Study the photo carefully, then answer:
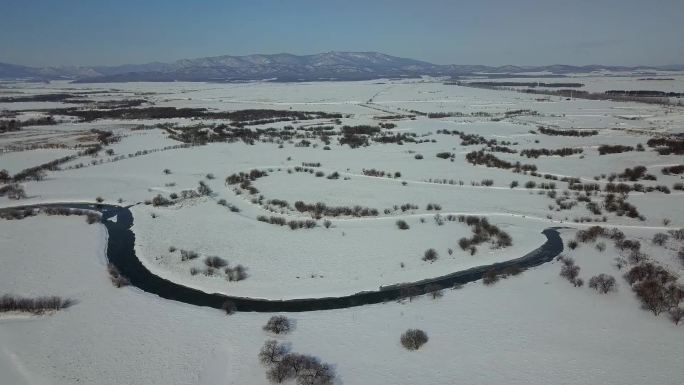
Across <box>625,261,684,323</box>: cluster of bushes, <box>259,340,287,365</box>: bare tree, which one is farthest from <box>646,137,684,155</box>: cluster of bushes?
<box>259,340,287,365</box>: bare tree

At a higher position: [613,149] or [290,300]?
[613,149]

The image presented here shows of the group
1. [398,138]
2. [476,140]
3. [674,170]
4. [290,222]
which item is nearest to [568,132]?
[476,140]

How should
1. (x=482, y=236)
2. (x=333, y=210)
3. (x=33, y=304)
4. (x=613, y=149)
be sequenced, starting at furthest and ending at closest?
(x=613, y=149) < (x=333, y=210) < (x=482, y=236) < (x=33, y=304)

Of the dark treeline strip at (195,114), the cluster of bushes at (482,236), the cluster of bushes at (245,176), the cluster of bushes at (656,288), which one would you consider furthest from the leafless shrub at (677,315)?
the dark treeline strip at (195,114)

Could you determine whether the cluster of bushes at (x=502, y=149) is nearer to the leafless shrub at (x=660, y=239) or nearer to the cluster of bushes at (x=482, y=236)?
the cluster of bushes at (x=482, y=236)

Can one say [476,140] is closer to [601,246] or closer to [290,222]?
[601,246]

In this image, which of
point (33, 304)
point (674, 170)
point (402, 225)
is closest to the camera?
point (33, 304)

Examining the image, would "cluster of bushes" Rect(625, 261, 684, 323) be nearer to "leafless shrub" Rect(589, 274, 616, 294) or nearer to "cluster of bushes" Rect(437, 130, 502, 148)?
"leafless shrub" Rect(589, 274, 616, 294)

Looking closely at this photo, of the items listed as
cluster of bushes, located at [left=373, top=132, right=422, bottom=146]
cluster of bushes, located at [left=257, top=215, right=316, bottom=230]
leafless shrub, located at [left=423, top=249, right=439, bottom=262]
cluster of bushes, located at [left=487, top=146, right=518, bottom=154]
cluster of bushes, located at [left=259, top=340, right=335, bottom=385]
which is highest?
cluster of bushes, located at [left=373, top=132, right=422, bottom=146]
